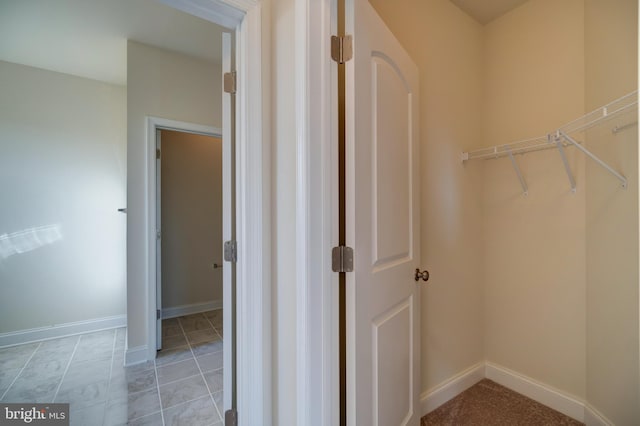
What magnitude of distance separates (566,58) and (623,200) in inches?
37.2

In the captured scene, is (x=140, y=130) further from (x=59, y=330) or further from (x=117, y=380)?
(x=59, y=330)

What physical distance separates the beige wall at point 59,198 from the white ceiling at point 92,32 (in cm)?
33

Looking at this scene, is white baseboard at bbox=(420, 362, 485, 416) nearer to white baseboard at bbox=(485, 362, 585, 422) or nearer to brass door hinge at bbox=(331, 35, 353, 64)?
white baseboard at bbox=(485, 362, 585, 422)

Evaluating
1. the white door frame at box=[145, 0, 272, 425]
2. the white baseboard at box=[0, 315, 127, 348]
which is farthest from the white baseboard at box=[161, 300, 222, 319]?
the white door frame at box=[145, 0, 272, 425]

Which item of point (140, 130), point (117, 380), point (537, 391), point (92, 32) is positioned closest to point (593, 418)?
point (537, 391)

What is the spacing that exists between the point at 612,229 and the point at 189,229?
3.81 m

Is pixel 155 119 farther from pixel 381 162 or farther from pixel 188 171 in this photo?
pixel 381 162

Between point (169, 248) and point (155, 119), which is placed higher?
point (155, 119)

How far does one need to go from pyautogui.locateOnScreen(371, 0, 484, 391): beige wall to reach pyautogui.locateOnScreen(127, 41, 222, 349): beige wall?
205cm

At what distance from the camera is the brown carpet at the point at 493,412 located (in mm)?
1537

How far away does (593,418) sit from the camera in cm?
144

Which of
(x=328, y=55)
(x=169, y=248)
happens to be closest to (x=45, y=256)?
(x=169, y=248)

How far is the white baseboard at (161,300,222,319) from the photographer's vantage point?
326 cm

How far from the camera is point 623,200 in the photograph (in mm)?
1292
